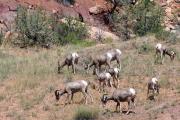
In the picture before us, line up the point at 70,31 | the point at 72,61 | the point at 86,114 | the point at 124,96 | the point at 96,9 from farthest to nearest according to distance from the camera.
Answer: the point at 96,9 < the point at 70,31 < the point at 72,61 < the point at 124,96 < the point at 86,114

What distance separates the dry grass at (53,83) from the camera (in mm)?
22375

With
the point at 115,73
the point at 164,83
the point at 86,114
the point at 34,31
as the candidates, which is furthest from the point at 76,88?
the point at 34,31

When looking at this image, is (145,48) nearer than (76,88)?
No

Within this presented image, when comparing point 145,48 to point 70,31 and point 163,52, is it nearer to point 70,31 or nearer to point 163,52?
point 163,52

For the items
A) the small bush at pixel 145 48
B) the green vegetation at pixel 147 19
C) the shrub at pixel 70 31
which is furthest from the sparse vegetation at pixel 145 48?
the shrub at pixel 70 31

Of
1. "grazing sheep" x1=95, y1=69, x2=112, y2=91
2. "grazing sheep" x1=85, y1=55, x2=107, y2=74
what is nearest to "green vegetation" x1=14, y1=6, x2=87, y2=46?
Answer: "grazing sheep" x1=85, y1=55, x2=107, y2=74

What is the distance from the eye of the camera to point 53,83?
26.0m

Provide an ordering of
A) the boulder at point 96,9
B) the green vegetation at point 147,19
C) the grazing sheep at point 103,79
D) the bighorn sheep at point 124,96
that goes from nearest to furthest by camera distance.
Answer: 1. the bighorn sheep at point 124,96
2. the grazing sheep at point 103,79
3. the green vegetation at point 147,19
4. the boulder at point 96,9

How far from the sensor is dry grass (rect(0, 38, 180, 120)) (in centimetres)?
2238

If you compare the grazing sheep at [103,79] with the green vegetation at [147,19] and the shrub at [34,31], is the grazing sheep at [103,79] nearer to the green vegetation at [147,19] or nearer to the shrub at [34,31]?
the shrub at [34,31]

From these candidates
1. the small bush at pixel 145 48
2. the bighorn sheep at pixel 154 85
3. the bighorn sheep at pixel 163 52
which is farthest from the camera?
the small bush at pixel 145 48

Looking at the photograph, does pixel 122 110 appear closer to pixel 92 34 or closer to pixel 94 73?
pixel 94 73

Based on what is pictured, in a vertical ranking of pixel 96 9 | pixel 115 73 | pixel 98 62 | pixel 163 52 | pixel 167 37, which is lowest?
pixel 115 73

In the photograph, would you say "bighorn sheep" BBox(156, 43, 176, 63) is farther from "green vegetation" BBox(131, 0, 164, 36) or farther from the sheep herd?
"green vegetation" BBox(131, 0, 164, 36)
